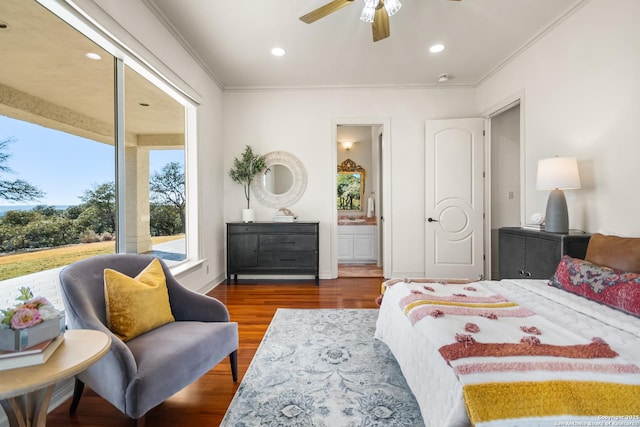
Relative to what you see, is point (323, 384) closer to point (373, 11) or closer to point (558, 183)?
point (558, 183)

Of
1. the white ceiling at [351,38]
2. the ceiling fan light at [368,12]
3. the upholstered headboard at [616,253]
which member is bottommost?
the upholstered headboard at [616,253]

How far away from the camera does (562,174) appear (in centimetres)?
237

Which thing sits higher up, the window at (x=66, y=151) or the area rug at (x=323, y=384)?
the window at (x=66, y=151)

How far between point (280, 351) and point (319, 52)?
3.11 meters

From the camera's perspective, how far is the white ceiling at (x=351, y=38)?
8.38ft

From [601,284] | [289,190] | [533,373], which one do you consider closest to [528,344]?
[533,373]

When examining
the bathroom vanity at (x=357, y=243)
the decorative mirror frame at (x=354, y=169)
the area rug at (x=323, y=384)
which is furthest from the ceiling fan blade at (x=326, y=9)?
the decorative mirror frame at (x=354, y=169)

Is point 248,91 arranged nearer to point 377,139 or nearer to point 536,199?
point 377,139

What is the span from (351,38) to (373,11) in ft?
3.18

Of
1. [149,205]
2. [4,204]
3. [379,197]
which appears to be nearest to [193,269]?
[149,205]

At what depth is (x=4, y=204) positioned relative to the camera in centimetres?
151

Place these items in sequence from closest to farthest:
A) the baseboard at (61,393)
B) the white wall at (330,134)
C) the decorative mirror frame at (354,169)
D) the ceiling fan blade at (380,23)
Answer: the baseboard at (61,393), the ceiling fan blade at (380,23), the white wall at (330,134), the decorative mirror frame at (354,169)

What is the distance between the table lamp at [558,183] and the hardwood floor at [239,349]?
1843 mm

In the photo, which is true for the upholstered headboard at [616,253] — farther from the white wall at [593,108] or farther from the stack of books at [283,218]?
the stack of books at [283,218]
